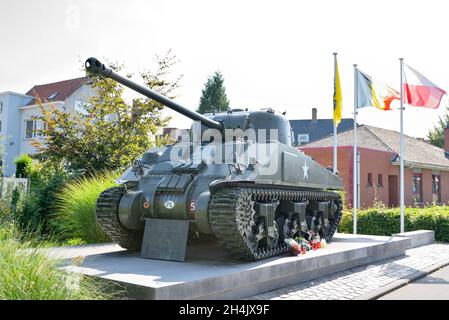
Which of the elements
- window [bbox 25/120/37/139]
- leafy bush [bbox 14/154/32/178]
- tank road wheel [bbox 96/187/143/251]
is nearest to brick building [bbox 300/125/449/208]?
leafy bush [bbox 14/154/32/178]

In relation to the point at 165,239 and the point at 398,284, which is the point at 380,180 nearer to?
the point at 398,284

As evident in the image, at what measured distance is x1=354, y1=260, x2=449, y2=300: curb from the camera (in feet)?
22.2

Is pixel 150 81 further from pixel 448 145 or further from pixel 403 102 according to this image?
pixel 448 145

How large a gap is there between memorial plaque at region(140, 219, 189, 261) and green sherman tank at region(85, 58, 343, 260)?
0.12 feet

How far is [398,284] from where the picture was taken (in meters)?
7.69

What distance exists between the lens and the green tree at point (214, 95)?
1978 inches

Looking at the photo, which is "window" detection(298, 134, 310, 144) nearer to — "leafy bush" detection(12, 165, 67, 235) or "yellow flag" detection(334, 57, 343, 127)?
"yellow flag" detection(334, 57, 343, 127)

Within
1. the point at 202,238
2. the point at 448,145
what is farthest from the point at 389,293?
the point at 448,145

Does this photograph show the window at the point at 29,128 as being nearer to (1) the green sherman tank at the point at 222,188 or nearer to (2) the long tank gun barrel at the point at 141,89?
(1) the green sherman tank at the point at 222,188

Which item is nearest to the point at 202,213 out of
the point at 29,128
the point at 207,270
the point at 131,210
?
the point at 207,270

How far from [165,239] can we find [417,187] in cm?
2624

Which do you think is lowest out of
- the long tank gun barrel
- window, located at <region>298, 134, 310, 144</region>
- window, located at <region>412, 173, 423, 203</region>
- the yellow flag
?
window, located at <region>412, 173, 423, 203</region>
